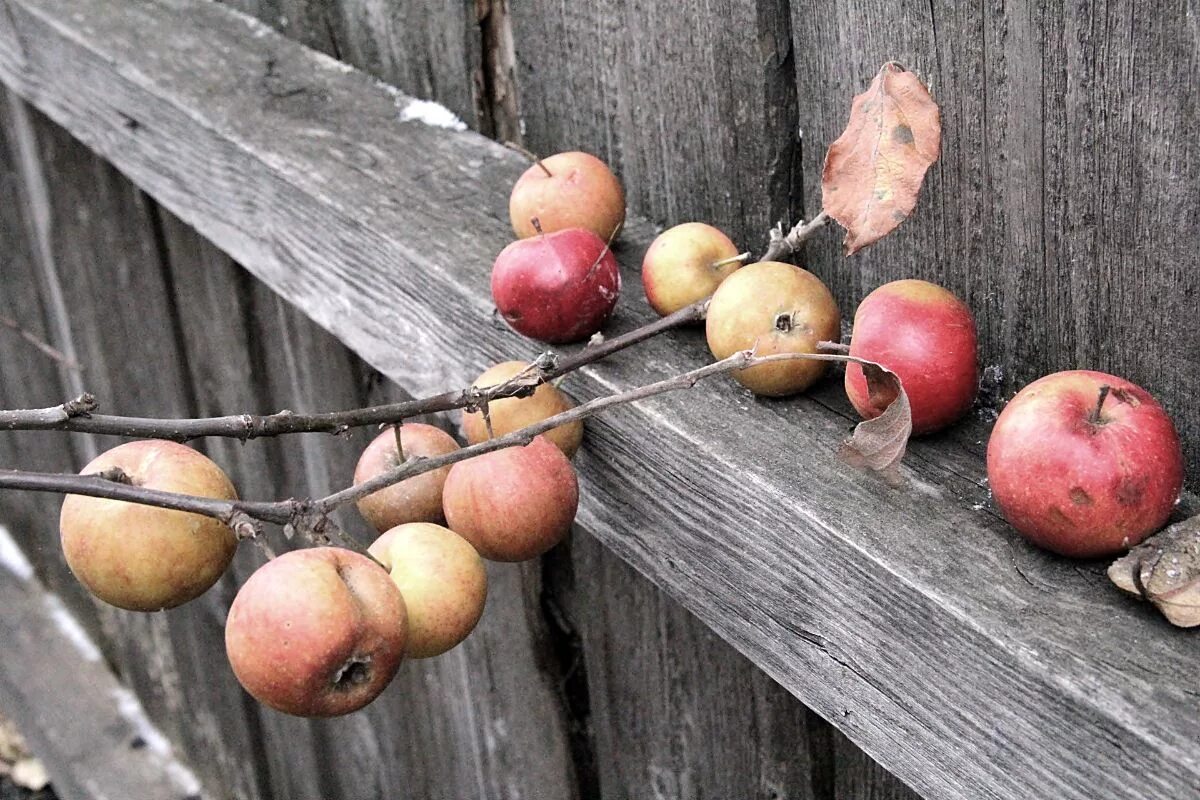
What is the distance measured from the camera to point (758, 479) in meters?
1.13

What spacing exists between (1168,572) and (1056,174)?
14.6 inches

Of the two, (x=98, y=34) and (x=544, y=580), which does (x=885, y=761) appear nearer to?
(x=544, y=580)

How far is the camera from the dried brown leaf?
1066 mm

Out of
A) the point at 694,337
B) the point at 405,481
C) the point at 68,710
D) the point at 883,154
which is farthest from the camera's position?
the point at 68,710

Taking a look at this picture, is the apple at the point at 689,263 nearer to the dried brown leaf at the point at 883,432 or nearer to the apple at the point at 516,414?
the apple at the point at 516,414

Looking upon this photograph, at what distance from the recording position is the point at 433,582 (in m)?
1.12

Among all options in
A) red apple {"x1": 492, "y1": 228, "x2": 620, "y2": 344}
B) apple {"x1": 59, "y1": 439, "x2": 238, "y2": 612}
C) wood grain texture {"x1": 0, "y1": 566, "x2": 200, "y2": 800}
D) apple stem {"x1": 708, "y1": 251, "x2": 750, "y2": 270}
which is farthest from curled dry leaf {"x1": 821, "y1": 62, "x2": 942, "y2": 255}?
wood grain texture {"x1": 0, "y1": 566, "x2": 200, "y2": 800}

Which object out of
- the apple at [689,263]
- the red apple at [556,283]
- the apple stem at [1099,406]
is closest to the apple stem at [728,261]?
the apple at [689,263]

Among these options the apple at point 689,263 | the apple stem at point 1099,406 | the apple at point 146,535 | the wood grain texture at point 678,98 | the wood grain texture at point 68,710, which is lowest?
the wood grain texture at point 68,710

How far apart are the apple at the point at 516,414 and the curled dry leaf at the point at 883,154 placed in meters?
0.35

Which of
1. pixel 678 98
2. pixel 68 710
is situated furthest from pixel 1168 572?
pixel 68 710

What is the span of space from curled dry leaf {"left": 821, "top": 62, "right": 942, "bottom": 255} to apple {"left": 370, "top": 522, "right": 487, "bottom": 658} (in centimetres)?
43

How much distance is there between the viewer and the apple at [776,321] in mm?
1248

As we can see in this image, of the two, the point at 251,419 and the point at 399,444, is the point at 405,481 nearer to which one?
the point at 399,444
